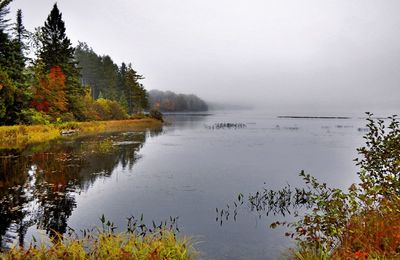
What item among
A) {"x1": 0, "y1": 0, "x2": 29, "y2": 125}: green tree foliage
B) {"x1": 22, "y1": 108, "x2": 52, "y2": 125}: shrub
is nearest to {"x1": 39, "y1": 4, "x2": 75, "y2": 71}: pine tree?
{"x1": 0, "y1": 0, "x2": 29, "y2": 125}: green tree foliage

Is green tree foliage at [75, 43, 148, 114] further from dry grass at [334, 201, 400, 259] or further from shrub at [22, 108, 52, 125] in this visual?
dry grass at [334, 201, 400, 259]

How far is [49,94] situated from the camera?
41062mm

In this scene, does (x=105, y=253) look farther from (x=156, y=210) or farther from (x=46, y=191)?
(x=46, y=191)

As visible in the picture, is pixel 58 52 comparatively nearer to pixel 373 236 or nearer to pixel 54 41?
pixel 54 41

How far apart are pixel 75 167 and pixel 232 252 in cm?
1295

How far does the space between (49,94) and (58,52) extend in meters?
10.7

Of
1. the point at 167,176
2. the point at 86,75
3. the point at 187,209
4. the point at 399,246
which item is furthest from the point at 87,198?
the point at 86,75

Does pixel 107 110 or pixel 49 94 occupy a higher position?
pixel 49 94

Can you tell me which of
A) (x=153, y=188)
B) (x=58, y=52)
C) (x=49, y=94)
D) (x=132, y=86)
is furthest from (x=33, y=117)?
(x=132, y=86)

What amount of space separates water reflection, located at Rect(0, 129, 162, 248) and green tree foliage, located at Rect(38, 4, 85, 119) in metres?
26.5

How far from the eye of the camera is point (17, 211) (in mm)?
9805

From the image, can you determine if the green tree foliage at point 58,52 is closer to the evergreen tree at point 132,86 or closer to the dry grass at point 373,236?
the evergreen tree at point 132,86

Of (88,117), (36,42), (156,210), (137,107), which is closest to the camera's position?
(156,210)

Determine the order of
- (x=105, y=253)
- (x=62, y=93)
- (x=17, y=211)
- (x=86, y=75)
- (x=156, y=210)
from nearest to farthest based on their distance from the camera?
1. (x=105, y=253)
2. (x=17, y=211)
3. (x=156, y=210)
4. (x=62, y=93)
5. (x=86, y=75)
